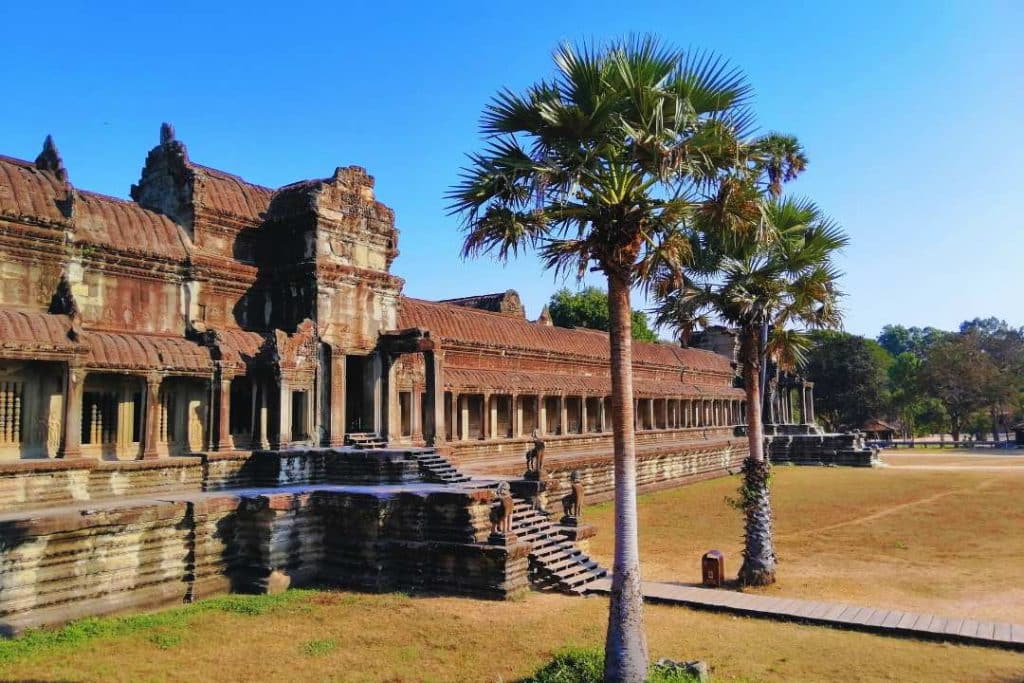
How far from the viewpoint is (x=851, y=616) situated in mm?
Result: 11680

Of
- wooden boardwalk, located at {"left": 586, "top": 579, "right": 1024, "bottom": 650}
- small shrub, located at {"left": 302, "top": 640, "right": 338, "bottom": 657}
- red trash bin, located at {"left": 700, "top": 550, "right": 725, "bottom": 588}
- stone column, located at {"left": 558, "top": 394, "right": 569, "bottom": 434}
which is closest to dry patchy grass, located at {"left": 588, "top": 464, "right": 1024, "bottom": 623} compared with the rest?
red trash bin, located at {"left": 700, "top": 550, "right": 725, "bottom": 588}

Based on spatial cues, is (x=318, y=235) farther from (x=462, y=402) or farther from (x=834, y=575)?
(x=834, y=575)

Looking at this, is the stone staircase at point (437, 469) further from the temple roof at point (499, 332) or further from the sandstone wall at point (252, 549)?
the temple roof at point (499, 332)

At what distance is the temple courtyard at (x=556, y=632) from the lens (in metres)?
9.76

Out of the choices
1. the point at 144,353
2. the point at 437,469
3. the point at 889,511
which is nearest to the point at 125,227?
the point at 144,353

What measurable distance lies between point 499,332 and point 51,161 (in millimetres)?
17488

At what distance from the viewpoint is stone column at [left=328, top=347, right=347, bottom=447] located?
62.9 ft

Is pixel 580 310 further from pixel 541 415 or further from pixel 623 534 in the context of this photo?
pixel 623 534

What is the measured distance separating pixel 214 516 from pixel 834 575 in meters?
12.6

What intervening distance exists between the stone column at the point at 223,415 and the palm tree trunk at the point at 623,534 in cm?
1105

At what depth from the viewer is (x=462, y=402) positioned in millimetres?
28172

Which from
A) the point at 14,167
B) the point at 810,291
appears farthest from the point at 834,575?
the point at 14,167

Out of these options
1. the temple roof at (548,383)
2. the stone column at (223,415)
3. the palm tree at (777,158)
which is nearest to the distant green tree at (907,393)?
the temple roof at (548,383)

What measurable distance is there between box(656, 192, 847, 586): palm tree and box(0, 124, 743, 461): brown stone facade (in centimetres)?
829
